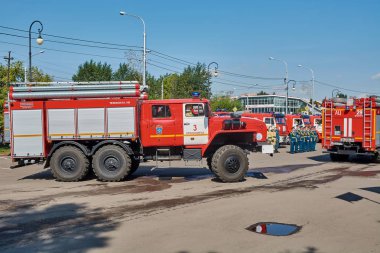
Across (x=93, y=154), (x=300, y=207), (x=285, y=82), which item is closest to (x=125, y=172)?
(x=93, y=154)

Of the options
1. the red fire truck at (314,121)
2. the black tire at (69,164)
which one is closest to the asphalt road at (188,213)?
the black tire at (69,164)

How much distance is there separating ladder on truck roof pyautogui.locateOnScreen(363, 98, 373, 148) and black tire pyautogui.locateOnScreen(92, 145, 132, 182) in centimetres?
1074

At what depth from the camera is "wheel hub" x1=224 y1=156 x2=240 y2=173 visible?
43.1 feet

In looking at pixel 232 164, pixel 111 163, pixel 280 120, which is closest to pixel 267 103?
pixel 280 120

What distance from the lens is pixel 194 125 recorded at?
13.8 metres

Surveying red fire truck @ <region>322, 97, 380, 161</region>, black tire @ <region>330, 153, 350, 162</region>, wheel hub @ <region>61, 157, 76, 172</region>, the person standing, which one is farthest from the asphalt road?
the person standing

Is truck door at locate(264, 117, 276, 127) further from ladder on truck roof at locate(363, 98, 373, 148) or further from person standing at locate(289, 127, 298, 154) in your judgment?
ladder on truck roof at locate(363, 98, 373, 148)

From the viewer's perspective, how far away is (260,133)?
1377 cm

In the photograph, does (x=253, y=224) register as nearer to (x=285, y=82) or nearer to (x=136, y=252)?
(x=136, y=252)

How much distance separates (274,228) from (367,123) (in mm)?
12675

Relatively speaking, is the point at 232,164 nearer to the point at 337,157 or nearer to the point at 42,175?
the point at 42,175

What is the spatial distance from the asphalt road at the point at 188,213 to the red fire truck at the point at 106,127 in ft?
2.74

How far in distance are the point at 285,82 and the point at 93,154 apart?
1732 inches

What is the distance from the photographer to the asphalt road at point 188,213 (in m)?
6.62
